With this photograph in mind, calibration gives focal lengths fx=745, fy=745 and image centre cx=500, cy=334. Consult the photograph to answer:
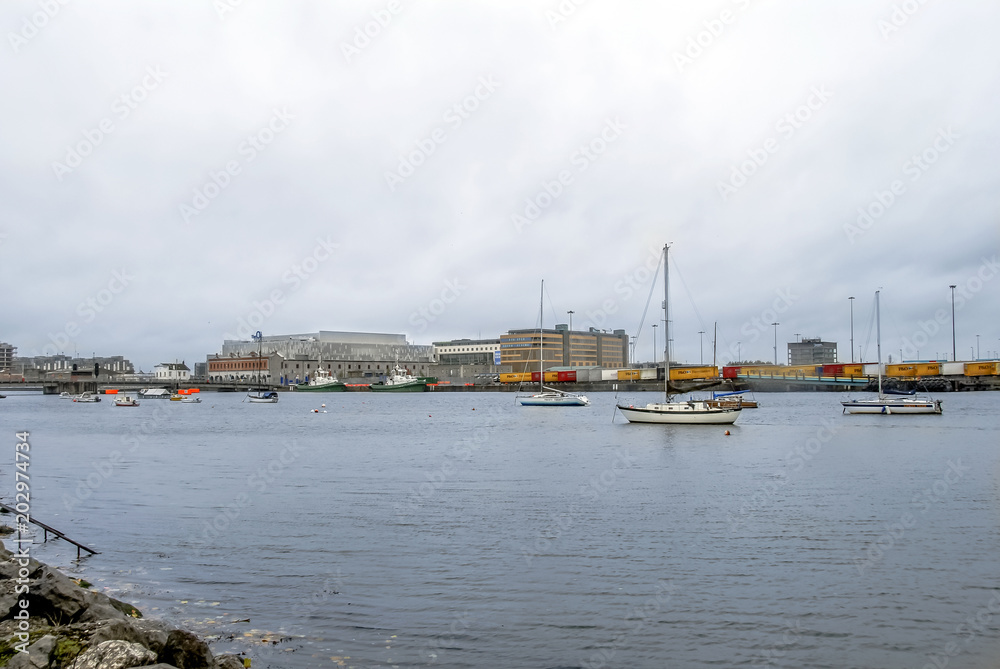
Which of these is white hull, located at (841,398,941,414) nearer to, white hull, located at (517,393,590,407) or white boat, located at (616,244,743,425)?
white boat, located at (616,244,743,425)

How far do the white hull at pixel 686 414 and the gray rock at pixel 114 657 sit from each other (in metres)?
57.5

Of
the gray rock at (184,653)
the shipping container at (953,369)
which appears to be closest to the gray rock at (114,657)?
the gray rock at (184,653)

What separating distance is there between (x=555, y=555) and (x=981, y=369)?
170949 mm

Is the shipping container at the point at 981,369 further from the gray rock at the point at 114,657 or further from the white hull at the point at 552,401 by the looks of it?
the gray rock at the point at 114,657

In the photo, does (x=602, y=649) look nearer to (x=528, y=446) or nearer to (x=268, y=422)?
(x=528, y=446)

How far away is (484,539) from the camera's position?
69.3ft

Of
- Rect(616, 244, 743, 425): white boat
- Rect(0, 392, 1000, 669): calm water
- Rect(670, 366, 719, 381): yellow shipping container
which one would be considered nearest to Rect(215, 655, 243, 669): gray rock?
Rect(0, 392, 1000, 669): calm water

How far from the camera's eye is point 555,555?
19.2 meters

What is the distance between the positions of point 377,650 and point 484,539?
8.56 metres

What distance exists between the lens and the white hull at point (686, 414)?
64.4 meters

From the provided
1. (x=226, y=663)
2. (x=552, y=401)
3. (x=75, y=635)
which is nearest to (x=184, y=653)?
(x=226, y=663)

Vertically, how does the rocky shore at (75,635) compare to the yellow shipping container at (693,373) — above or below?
below

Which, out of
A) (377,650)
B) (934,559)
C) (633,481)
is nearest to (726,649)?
(377,650)

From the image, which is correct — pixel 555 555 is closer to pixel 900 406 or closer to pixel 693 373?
pixel 900 406
